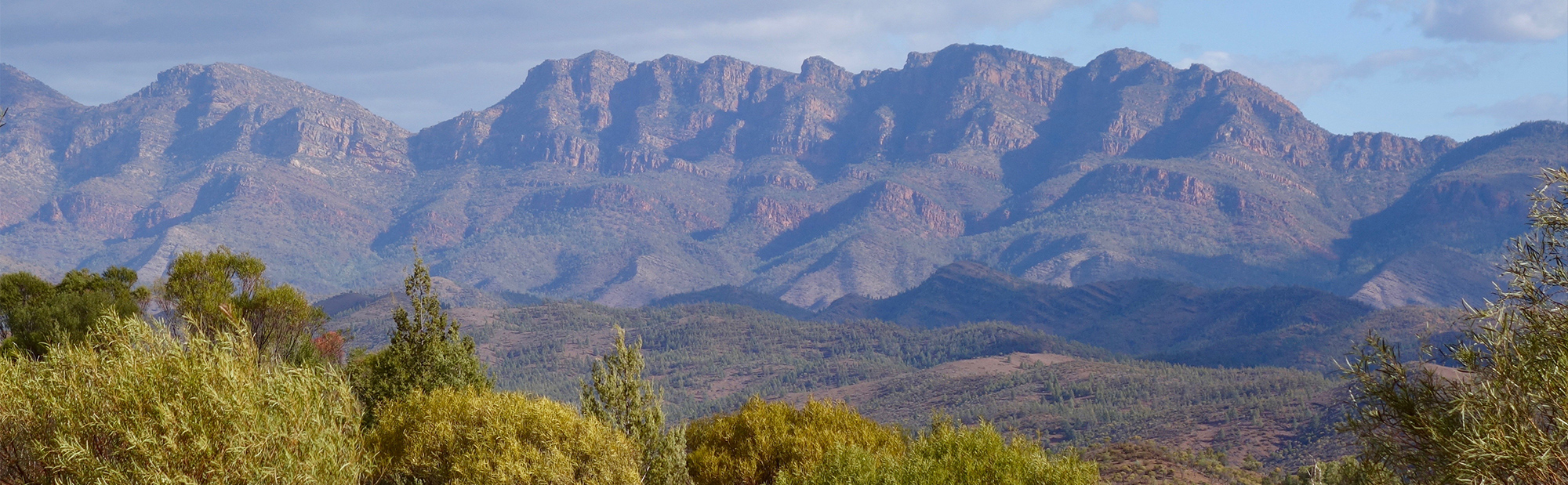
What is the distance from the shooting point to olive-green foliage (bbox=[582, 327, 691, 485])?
3281 centimetres

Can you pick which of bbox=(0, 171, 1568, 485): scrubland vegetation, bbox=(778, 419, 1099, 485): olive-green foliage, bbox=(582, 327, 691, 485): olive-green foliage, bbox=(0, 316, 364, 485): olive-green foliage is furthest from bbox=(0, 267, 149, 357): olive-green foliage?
bbox=(778, 419, 1099, 485): olive-green foliage

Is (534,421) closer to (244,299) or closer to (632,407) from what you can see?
(632,407)

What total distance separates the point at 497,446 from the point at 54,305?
38.5 metres

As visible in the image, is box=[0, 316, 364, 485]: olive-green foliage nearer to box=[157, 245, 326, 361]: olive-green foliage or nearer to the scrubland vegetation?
the scrubland vegetation

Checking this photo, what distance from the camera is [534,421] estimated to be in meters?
30.1

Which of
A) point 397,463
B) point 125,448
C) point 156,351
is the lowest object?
point 397,463

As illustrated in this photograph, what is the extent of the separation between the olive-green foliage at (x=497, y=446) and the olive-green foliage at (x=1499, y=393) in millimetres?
17993

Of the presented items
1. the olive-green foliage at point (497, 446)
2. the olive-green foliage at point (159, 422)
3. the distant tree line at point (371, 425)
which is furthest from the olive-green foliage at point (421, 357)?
the olive-green foliage at point (159, 422)

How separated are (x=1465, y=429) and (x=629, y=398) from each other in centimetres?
2225

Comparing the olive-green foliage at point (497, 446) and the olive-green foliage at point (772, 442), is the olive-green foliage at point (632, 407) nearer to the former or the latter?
the olive-green foliage at point (497, 446)

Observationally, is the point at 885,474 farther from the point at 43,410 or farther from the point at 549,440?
the point at 43,410

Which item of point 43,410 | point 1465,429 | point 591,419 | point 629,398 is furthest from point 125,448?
point 1465,429

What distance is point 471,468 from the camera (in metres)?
28.7

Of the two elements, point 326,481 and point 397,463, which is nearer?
point 326,481
